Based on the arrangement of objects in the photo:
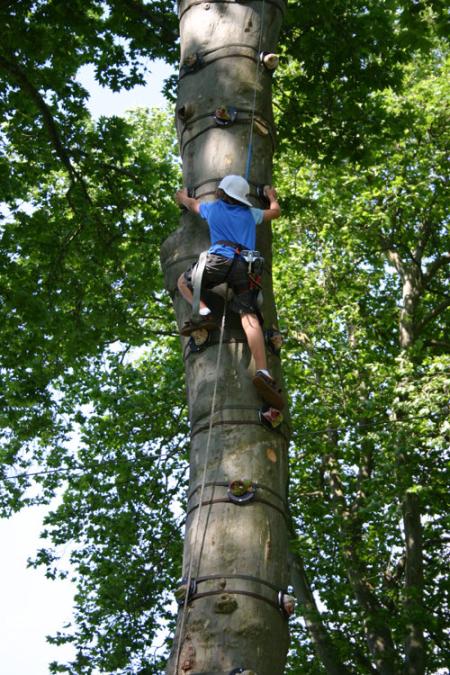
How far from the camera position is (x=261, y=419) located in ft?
11.2

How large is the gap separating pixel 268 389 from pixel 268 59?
2179 mm

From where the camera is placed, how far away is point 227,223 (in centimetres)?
398

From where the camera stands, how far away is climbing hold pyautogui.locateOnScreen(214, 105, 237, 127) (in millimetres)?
4277

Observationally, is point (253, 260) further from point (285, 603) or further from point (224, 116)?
point (285, 603)

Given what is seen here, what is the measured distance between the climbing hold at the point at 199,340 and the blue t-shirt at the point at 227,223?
42 centimetres

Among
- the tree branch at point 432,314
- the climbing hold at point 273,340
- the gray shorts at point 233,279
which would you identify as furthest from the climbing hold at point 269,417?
the tree branch at point 432,314

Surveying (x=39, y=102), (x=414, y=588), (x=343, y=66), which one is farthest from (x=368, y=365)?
(x=39, y=102)

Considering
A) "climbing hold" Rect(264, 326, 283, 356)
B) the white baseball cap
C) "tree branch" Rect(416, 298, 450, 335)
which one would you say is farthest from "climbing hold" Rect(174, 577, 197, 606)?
"tree branch" Rect(416, 298, 450, 335)

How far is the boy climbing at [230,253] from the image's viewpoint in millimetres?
3770

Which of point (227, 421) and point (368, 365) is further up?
point (368, 365)

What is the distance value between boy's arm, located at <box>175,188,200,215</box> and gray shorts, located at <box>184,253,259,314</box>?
0.33 meters

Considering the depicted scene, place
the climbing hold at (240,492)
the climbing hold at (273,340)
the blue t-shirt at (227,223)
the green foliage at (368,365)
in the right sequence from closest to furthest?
the climbing hold at (240,492) → the climbing hold at (273,340) → the blue t-shirt at (227,223) → the green foliage at (368,365)

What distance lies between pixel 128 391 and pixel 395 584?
5768 millimetres

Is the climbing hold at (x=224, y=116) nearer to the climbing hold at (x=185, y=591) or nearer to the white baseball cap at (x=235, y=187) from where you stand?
the white baseball cap at (x=235, y=187)
